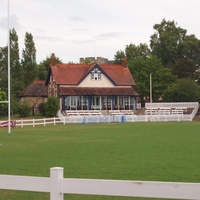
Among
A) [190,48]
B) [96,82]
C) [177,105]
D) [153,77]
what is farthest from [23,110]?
[190,48]

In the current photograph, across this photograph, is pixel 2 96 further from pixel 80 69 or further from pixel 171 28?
pixel 171 28

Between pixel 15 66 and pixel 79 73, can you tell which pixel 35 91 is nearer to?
pixel 15 66

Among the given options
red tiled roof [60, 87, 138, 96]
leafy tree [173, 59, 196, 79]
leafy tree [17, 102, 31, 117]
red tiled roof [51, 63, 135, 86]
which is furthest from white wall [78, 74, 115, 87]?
leafy tree [173, 59, 196, 79]

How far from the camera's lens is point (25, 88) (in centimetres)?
8594

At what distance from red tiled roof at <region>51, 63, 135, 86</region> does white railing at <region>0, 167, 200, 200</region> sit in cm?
6458

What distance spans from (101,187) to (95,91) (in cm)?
6591

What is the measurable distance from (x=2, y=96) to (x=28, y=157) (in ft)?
143

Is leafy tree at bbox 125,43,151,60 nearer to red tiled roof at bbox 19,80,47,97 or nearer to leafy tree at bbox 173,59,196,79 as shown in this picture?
leafy tree at bbox 173,59,196,79

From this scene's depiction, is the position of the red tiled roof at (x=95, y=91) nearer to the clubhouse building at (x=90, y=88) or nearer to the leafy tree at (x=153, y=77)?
the clubhouse building at (x=90, y=88)

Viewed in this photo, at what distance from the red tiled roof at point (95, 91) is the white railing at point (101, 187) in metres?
63.1

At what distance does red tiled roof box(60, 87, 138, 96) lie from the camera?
2731 inches

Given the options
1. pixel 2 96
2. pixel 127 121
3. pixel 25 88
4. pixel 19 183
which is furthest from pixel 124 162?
pixel 25 88

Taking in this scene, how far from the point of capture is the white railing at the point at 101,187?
16.2 feet

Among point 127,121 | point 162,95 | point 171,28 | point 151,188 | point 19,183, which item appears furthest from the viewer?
point 171,28
